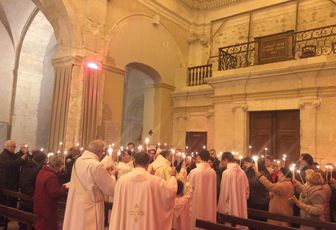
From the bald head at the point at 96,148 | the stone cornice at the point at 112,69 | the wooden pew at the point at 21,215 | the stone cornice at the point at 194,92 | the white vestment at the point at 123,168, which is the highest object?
the stone cornice at the point at 112,69

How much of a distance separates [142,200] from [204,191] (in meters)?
2.15

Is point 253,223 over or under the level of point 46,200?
under

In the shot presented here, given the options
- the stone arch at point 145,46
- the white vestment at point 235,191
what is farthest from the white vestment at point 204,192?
the stone arch at point 145,46

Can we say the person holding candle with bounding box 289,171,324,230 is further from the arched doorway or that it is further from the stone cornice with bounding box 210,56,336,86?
the arched doorway

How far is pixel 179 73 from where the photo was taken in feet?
48.2

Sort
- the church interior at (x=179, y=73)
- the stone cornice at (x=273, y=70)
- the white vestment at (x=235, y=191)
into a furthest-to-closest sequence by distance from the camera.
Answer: the church interior at (x=179, y=73) → the stone cornice at (x=273, y=70) → the white vestment at (x=235, y=191)

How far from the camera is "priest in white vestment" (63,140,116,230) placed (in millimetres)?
4191

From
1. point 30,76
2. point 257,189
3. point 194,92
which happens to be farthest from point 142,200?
point 30,76

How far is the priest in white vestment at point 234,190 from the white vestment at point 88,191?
2521mm

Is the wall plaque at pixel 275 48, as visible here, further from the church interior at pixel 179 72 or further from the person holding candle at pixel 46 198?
the person holding candle at pixel 46 198

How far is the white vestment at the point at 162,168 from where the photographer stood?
4.91 meters

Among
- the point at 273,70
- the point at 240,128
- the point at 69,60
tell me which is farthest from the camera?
the point at 240,128

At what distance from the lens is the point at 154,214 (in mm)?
3979

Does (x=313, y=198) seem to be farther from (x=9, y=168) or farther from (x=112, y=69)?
(x=112, y=69)
